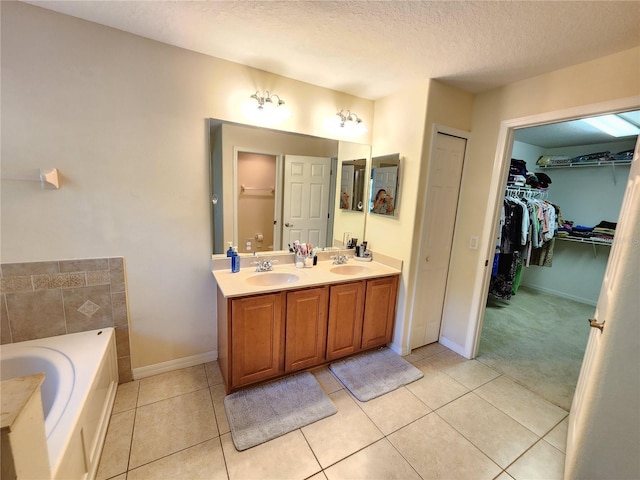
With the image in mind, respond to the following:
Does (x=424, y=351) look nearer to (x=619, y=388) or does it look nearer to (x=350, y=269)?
(x=350, y=269)

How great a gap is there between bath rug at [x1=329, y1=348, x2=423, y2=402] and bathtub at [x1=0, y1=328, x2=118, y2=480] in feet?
5.32

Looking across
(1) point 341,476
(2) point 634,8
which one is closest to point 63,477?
(1) point 341,476

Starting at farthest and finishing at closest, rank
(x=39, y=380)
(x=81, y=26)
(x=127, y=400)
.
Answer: (x=127, y=400)
(x=81, y=26)
(x=39, y=380)

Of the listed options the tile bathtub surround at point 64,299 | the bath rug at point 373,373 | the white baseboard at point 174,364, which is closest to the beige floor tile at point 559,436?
the bath rug at point 373,373

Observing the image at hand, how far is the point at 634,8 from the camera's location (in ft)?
4.35

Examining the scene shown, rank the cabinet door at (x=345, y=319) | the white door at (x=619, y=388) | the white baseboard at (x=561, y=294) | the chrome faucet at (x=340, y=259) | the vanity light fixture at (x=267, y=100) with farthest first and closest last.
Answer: the white baseboard at (x=561, y=294), the chrome faucet at (x=340, y=259), the cabinet door at (x=345, y=319), the vanity light fixture at (x=267, y=100), the white door at (x=619, y=388)

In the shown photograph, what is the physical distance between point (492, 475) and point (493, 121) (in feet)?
8.58

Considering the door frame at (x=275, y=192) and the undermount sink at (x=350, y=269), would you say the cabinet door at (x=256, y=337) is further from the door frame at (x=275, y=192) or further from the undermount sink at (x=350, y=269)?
the undermount sink at (x=350, y=269)

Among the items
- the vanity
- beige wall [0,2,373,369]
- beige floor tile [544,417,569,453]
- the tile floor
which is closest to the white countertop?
the vanity

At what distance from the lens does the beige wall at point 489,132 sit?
174 centimetres

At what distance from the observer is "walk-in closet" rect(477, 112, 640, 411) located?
114 inches

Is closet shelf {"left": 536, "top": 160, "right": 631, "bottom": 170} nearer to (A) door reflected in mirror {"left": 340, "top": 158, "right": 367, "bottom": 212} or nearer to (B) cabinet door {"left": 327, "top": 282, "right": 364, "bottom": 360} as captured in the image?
(A) door reflected in mirror {"left": 340, "top": 158, "right": 367, "bottom": 212}

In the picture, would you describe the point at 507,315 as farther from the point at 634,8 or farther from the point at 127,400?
the point at 127,400

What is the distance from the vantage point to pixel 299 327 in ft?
7.00
